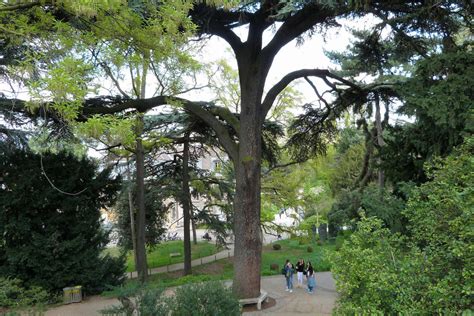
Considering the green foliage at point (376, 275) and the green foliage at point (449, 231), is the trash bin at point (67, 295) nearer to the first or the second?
the green foliage at point (376, 275)

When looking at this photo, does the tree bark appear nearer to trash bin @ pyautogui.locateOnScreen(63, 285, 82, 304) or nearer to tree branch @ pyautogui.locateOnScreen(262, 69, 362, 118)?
trash bin @ pyautogui.locateOnScreen(63, 285, 82, 304)

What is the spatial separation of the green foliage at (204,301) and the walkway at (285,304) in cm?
411

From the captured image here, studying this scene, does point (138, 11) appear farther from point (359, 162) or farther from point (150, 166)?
point (359, 162)

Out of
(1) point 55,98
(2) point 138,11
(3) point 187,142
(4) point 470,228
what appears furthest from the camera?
(3) point 187,142

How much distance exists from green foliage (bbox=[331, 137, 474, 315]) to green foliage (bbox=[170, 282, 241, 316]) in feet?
8.43

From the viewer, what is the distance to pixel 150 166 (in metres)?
19.5

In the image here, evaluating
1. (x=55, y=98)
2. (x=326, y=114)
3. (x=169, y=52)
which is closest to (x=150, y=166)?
(x=326, y=114)

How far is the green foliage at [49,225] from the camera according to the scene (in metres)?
13.3

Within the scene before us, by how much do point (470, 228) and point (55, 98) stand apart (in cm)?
501

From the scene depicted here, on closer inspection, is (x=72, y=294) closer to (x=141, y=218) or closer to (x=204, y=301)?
(x=141, y=218)

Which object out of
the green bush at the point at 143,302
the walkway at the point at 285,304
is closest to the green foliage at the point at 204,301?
the green bush at the point at 143,302

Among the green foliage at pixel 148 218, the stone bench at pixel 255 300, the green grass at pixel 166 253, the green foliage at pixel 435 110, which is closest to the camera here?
the green foliage at pixel 435 110

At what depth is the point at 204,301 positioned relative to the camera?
6.87 metres

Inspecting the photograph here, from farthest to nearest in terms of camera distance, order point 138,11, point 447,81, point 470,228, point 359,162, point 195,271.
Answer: point 359,162
point 195,271
point 447,81
point 138,11
point 470,228
